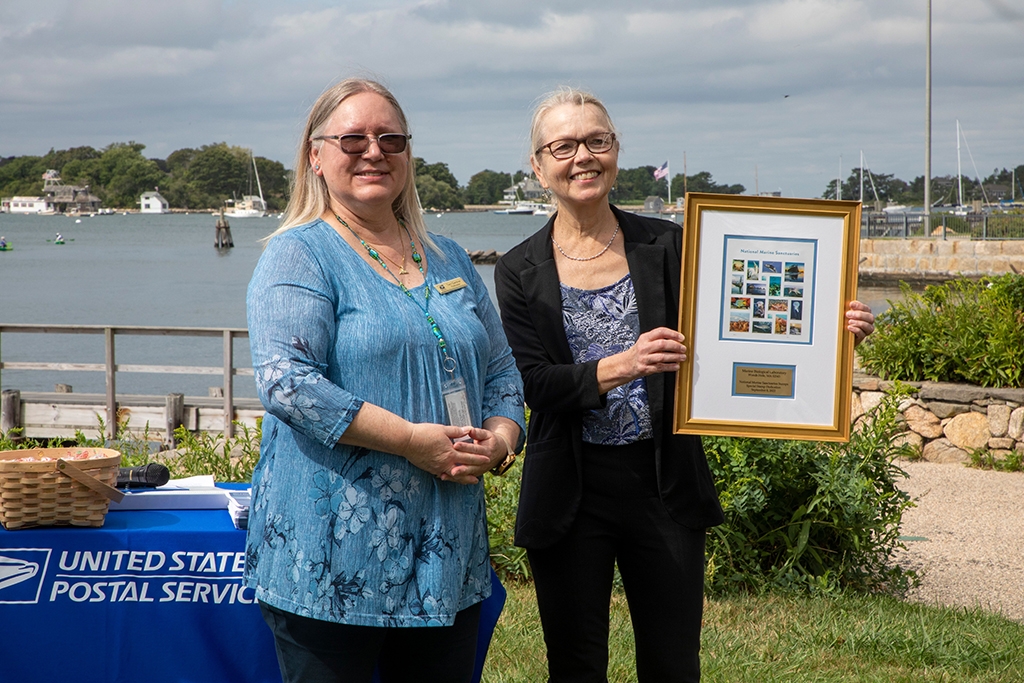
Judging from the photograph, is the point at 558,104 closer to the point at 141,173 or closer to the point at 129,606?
the point at 129,606

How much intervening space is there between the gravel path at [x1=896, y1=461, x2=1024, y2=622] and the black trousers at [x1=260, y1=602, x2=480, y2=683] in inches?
149

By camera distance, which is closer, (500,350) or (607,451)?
(500,350)

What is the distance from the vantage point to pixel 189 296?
5409 centimetres

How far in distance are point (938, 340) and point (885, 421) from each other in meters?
4.48

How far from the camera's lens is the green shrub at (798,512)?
4734mm

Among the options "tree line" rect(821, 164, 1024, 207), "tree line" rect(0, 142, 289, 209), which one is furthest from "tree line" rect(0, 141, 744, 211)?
"tree line" rect(821, 164, 1024, 207)

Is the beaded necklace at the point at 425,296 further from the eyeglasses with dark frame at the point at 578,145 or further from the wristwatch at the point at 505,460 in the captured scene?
the eyeglasses with dark frame at the point at 578,145

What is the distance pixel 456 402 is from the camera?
90.7 inches

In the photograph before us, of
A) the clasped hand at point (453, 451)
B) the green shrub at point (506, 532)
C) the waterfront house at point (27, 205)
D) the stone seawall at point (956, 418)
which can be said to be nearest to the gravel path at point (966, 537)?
the stone seawall at point (956, 418)

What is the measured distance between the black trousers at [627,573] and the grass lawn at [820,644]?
1106 mm

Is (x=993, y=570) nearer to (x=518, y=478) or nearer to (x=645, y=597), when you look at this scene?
(x=518, y=478)

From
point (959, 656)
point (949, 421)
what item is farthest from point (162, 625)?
point (949, 421)

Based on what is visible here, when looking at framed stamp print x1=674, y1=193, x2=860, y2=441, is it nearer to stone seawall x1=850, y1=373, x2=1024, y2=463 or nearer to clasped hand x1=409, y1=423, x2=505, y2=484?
clasped hand x1=409, y1=423, x2=505, y2=484

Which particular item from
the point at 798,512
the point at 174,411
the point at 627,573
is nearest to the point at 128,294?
the point at 174,411
